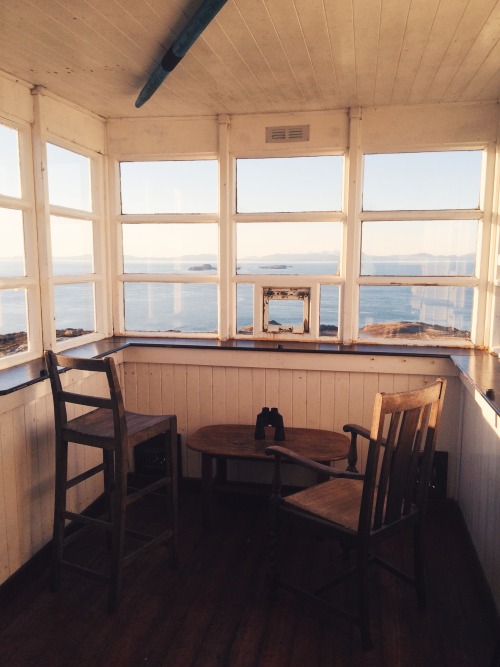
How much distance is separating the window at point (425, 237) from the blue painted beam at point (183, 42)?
1.54m

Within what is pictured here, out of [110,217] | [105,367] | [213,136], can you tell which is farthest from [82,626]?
[213,136]

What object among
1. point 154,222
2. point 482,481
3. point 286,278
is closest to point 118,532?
point 482,481

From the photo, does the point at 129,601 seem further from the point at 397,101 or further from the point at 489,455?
the point at 397,101

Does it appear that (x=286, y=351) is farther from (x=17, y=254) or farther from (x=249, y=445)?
(x=17, y=254)

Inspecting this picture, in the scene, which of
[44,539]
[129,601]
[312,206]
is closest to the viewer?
[129,601]

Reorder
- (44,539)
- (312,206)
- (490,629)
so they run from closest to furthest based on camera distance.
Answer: (490,629)
(44,539)
(312,206)

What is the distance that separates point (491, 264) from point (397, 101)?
1239 mm

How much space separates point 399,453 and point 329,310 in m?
1.68

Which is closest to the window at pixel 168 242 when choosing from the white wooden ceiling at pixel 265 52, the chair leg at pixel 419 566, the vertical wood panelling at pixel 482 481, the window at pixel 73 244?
the window at pixel 73 244

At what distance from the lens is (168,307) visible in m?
3.90

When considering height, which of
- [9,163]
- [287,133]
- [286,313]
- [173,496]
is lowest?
[173,496]

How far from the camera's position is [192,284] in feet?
12.9

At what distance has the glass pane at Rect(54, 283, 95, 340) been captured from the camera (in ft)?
11.2

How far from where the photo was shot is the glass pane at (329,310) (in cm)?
368
